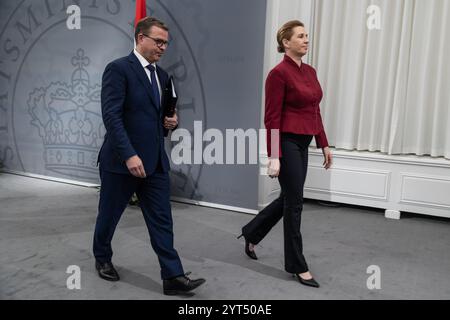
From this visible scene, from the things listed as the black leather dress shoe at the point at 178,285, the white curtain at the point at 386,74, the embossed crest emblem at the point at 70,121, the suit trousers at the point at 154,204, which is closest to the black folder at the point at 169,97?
the suit trousers at the point at 154,204

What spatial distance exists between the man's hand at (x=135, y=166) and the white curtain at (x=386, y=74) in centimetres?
254

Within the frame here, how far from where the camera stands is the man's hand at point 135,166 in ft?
7.07

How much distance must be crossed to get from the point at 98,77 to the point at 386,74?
2704mm

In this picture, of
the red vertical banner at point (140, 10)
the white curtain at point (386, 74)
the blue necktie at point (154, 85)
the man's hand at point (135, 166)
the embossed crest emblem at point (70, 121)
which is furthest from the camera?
the embossed crest emblem at point (70, 121)

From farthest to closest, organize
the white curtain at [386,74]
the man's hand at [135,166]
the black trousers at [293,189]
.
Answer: the white curtain at [386,74]
the black trousers at [293,189]
the man's hand at [135,166]

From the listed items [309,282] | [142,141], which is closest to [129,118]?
[142,141]

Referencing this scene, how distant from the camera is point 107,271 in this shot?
8.21 feet

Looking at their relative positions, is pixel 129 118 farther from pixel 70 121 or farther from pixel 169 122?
pixel 70 121

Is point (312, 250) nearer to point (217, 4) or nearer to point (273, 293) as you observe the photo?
point (273, 293)

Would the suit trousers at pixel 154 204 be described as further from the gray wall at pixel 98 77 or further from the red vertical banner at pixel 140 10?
the red vertical banner at pixel 140 10

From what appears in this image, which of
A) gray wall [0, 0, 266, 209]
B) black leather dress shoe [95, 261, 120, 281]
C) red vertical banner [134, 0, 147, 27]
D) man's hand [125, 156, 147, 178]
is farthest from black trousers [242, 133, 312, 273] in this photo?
red vertical banner [134, 0, 147, 27]

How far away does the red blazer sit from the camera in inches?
93.7

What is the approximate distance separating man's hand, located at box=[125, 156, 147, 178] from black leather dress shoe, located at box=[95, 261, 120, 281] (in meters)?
0.62

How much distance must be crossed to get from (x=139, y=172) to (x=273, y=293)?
34.7 inches
